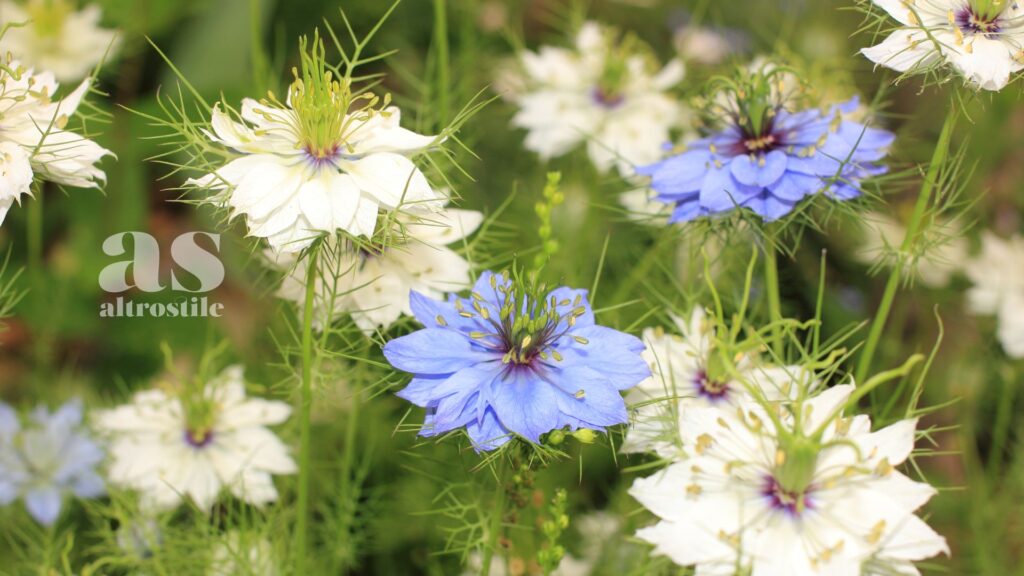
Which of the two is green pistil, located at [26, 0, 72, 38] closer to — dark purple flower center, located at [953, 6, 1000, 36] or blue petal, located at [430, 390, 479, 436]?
blue petal, located at [430, 390, 479, 436]

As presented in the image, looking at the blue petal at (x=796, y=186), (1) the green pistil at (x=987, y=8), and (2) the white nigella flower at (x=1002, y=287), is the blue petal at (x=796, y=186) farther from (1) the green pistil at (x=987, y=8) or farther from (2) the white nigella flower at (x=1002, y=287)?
(2) the white nigella flower at (x=1002, y=287)

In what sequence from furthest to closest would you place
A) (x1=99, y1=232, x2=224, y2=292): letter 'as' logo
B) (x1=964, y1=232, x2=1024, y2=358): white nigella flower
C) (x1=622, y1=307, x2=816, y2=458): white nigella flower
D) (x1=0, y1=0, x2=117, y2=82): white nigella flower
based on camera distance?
(x1=0, y1=0, x2=117, y2=82): white nigella flower
(x1=964, y1=232, x2=1024, y2=358): white nigella flower
(x1=99, y1=232, x2=224, y2=292): letter 'as' logo
(x1=622, y1=307, x2=816, y2=458): white nigella flower

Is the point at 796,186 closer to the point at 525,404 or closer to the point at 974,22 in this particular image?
the point at 974,22

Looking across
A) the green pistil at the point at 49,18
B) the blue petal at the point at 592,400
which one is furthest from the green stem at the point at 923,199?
the green pistil at the point at 49,18

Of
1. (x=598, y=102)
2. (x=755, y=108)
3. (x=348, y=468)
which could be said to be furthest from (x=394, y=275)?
(x=598, y=102)

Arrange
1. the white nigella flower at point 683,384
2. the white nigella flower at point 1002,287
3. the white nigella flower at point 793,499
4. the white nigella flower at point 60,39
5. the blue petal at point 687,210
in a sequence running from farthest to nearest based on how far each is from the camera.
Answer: the white nigella flower at point 60,39 → the white nigella flower at point 1002,287 → the blue petal at point 687,210 → the white nigella flower at point 683,384 → the white nigella flower at point 793,499

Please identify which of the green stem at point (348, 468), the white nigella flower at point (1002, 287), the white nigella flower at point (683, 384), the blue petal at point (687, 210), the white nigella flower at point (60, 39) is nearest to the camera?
the white nigella flower at point (683, 384)

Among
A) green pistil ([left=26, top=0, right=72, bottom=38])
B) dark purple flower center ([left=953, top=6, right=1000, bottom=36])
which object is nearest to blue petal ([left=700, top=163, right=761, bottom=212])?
dark purple flower center ([left=953, top=6, right=1000, bottom=36])
